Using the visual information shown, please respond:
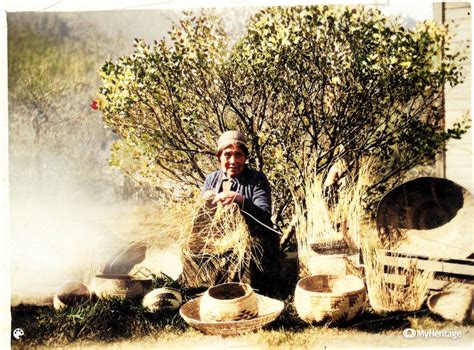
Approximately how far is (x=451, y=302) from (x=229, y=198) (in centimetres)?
207

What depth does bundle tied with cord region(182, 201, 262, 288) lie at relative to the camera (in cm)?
426

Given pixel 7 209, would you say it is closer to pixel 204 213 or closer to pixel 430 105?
pixel 204 213

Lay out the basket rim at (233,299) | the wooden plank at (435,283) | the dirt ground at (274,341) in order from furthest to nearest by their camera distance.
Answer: the wooden plank at (435,283) < the dirt ground at (274,341) < the basket rim at (233,299)

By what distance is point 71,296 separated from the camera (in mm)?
4297

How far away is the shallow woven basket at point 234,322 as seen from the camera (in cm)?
401

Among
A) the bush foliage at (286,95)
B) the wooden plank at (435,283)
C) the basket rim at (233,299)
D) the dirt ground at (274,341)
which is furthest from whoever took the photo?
the bush foliage at (286,95)

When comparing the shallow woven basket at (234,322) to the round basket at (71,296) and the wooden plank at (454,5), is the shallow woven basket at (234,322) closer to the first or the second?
the round basket at (71,296)

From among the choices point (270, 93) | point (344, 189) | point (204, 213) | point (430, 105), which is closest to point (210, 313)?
point (204, 213)

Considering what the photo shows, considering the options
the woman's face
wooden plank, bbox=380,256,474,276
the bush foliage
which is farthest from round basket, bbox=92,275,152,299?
wooden plank, bbox=380,256,474,276

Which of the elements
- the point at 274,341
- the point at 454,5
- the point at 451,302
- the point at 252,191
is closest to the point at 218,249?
the point at 252,191

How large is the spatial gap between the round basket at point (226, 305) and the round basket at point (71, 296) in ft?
3.44

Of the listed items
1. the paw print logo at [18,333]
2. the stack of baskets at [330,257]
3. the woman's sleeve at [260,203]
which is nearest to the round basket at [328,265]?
the stack of baskets at [330,257]

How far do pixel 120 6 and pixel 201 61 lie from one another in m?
0.85

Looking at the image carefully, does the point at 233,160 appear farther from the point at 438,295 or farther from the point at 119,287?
the point at 438,295
